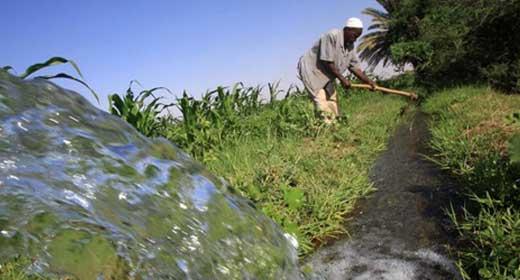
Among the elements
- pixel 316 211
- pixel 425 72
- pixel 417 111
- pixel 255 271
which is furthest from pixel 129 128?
pixel 425 72

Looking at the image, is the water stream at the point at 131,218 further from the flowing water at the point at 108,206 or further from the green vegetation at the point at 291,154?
the green vegetation at the point at 291,154

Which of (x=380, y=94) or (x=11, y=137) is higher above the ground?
(x=11, y=137)

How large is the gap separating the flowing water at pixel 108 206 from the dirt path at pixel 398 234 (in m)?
0.29

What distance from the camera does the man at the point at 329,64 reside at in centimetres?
517

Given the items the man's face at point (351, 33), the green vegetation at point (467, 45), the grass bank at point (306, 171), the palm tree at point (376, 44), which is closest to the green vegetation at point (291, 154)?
the grass bank at point (306, 171)

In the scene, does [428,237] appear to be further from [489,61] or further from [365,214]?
[489,61]

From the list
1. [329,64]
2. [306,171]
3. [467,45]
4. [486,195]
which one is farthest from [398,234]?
[467,45]

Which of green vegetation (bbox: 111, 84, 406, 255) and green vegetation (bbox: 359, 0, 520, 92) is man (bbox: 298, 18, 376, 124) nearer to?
green vegetation (bbox: 111, 84, 406, 255)

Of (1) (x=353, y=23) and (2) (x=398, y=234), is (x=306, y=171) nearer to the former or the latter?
(2) (x=398, y=234)

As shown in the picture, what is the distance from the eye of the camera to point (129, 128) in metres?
2.20

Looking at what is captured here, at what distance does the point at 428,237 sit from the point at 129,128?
5.30ft

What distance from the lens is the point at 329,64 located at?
5238 mm

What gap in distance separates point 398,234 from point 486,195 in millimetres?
511

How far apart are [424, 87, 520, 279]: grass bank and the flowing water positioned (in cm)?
83
